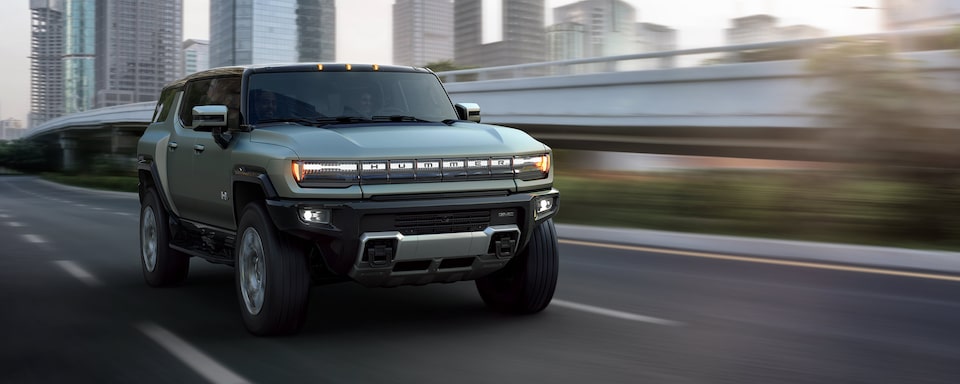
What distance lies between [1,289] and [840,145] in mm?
9447

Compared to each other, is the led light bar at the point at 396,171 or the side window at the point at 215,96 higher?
the side window at the point at 215,96

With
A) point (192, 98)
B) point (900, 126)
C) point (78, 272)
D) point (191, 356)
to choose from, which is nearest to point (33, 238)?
point (78, 272)

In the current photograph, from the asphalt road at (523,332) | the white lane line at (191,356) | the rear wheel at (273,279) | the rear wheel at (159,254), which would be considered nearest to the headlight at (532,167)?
the asphalt road at (523,332)

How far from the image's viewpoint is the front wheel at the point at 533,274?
6.52 m

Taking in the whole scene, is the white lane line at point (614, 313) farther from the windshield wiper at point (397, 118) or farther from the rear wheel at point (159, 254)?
the rear wheel at point (159, 254)

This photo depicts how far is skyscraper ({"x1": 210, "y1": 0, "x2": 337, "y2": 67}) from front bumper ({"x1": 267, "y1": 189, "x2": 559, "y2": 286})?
505ft

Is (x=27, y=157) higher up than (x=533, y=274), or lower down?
higher up

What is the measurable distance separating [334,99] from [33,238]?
9390mm

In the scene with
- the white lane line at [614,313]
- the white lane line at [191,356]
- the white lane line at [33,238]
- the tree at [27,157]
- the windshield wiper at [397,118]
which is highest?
the tree at [27,157]

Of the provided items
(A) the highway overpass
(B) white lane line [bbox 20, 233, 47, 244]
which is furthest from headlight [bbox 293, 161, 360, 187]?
(B) white lane line [bbox 20, 233, 47, 244]

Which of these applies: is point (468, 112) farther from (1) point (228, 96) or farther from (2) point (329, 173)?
(2) point (329, 173)

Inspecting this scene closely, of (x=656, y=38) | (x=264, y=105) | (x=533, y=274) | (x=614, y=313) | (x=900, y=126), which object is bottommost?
(x=614, y=313)

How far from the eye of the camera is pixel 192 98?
811 centimetres

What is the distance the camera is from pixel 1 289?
27.8ft
